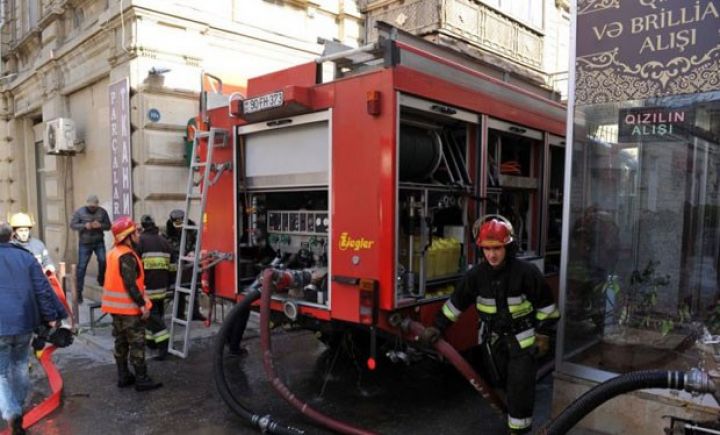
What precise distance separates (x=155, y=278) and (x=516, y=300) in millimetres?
3882

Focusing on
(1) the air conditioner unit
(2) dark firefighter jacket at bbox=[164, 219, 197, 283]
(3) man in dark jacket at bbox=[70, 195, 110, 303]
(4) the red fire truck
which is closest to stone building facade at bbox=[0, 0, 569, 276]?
(1) the air conditioner unit

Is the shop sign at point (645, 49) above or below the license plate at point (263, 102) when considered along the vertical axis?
above

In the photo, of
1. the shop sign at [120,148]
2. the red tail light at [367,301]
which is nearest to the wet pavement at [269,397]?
the red tail light at [367,301]

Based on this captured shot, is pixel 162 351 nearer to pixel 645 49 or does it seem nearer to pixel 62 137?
pixel 645 49

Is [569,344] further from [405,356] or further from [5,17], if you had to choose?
[5,17]

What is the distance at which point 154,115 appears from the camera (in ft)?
24.1

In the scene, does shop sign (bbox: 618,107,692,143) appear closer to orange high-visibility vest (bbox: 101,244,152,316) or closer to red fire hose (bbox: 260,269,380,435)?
red fire hose (bbox: 260,269,380,435)

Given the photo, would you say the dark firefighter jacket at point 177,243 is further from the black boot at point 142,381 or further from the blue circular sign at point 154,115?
the blue circular sign at point 154,115

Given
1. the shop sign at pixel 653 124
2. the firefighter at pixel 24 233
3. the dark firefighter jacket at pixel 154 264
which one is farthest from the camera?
the dark firefighter jacket at pixel 154 264

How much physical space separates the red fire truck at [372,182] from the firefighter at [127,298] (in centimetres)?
72

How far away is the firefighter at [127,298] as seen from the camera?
4.32m

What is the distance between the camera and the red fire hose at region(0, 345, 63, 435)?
12.5 feet

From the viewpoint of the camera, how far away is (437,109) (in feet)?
12.3

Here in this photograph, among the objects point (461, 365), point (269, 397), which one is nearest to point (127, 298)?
point (269, 397)
